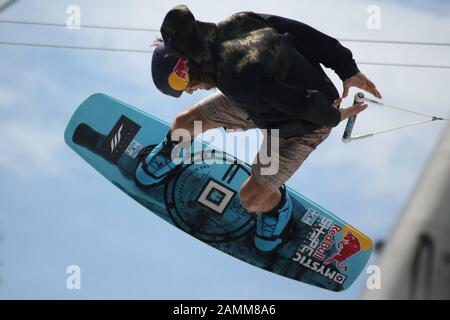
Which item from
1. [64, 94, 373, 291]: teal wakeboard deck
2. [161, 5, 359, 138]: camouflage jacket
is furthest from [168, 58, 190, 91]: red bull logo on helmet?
[64, 94, 373, 291]: teal wakeboard deck

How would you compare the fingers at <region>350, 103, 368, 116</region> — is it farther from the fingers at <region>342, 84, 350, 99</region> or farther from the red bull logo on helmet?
the red bull logo on helmet

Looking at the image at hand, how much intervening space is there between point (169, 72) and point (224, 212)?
319 centimetres

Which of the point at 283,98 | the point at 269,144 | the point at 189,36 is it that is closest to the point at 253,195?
the point at 269,144

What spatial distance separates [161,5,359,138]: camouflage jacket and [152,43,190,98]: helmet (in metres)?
0.17

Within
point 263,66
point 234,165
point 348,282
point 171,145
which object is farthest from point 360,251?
point 263,66

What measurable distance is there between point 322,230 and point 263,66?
12.8ft

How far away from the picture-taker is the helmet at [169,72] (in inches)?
185

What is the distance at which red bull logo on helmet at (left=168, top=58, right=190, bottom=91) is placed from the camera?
4688 mm

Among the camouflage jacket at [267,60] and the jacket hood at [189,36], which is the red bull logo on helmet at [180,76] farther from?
the jacket hood at [189,36]

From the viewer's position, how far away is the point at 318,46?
4.82m

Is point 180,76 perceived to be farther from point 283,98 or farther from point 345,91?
point 345,91

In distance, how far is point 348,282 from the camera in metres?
7.96
